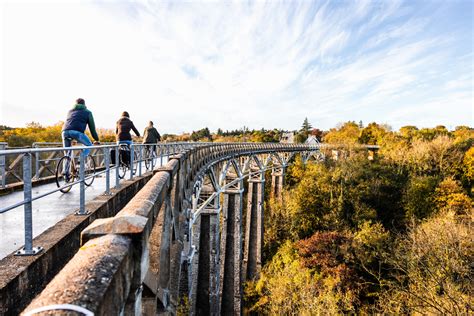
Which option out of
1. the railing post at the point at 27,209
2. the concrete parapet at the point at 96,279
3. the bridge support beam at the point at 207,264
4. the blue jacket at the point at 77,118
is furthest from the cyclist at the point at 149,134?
the concrete parapet at the point at 96,279

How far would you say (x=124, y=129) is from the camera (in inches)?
263

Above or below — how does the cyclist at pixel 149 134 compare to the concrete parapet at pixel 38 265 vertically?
above

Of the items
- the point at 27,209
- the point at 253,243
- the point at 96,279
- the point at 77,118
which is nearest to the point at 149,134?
the point at 77,118

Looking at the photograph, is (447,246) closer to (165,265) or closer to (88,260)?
(165,265)

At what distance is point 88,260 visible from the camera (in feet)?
2.34

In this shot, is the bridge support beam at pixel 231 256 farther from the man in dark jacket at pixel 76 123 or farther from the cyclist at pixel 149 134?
the man in dark jacket at pixel 76 123

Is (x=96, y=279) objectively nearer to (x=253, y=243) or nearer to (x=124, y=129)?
(x=124, y=129)

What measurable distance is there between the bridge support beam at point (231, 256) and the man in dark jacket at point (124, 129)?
10.5 m

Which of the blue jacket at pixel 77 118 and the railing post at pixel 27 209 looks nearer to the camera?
the railing post at pixel 27 209

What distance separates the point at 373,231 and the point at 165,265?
2018 centimetres

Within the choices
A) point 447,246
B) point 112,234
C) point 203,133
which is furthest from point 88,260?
point 203,133

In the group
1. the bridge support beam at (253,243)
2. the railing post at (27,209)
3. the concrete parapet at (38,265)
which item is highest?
the railing post at (27,209)

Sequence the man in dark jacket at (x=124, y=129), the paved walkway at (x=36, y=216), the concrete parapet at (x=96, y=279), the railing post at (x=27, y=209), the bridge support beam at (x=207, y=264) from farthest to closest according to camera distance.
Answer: the bridge support beam at (x=207, y=264), the man in dark jacket at (x=124, y=129), the paved walkway at (x=36, y=216), the railing post at (x=27, y=209), the concrete parapet at (x=96, y=279)

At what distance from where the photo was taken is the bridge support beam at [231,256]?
15344 mm
